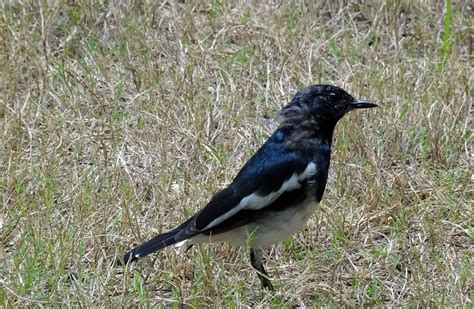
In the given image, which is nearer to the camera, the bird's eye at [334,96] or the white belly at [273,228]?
the white belly at [273,228]

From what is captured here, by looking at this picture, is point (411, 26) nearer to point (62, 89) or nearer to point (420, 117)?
point (420, 117)

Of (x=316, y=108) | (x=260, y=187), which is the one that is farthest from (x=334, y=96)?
(x=260, y=187)

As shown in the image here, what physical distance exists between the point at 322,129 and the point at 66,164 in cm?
166

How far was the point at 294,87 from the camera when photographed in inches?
284

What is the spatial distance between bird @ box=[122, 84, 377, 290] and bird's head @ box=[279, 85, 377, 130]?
47 millimetres

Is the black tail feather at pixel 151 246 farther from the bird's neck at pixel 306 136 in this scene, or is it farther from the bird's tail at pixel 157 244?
the bird's neck at pixel 306 136

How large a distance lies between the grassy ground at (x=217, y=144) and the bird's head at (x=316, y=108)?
1.85ft

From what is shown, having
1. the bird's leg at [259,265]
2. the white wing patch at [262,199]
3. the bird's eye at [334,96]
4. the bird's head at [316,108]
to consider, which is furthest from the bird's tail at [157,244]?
the bird's eye at [334,96]

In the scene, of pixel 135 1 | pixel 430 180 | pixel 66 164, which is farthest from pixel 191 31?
pixel 430 180

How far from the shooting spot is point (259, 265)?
543 cm

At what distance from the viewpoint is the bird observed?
526cm

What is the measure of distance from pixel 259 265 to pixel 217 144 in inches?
53.4

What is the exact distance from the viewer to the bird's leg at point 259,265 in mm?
5320

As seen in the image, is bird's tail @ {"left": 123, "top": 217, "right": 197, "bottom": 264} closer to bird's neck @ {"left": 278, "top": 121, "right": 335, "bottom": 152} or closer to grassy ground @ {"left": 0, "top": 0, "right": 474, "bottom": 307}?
grassy ground @ {"left": 0, "top": 0, "right": 474, "bottom": 307}
